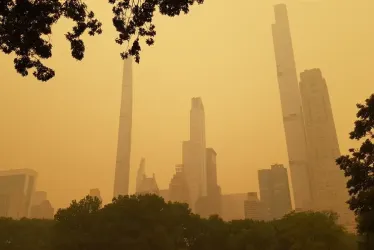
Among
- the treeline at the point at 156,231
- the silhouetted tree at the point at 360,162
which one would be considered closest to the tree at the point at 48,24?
the silhouetted tree at the point at 360,162

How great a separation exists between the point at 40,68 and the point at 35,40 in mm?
996

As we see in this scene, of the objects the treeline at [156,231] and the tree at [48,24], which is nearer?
the tree at [48,24]

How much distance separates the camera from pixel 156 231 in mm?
46500

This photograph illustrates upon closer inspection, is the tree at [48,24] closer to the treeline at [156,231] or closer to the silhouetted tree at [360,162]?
the silhouetted tree at [360,162]

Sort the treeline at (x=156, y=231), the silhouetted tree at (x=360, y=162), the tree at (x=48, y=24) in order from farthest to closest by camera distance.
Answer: the treeline at (x=156, y=231), the silhouetted tree at (x=360, y=162), the tree at (x=48, y=24)

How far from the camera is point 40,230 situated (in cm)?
5353

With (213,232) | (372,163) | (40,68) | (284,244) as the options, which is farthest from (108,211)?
(40,68)

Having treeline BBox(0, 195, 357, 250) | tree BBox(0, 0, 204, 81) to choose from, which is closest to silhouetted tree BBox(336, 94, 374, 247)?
tree BBox(0, 0, 204, 81)

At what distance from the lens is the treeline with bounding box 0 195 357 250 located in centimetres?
4578

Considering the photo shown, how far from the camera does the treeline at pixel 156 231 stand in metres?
45.8

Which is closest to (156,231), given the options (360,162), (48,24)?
(360,162)

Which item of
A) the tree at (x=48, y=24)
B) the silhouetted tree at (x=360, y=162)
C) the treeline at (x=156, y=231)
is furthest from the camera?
the treeline at (x=156, y=231)

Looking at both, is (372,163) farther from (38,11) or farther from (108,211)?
(108,211)

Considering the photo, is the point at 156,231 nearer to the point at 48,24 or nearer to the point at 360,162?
the point at 360,162
